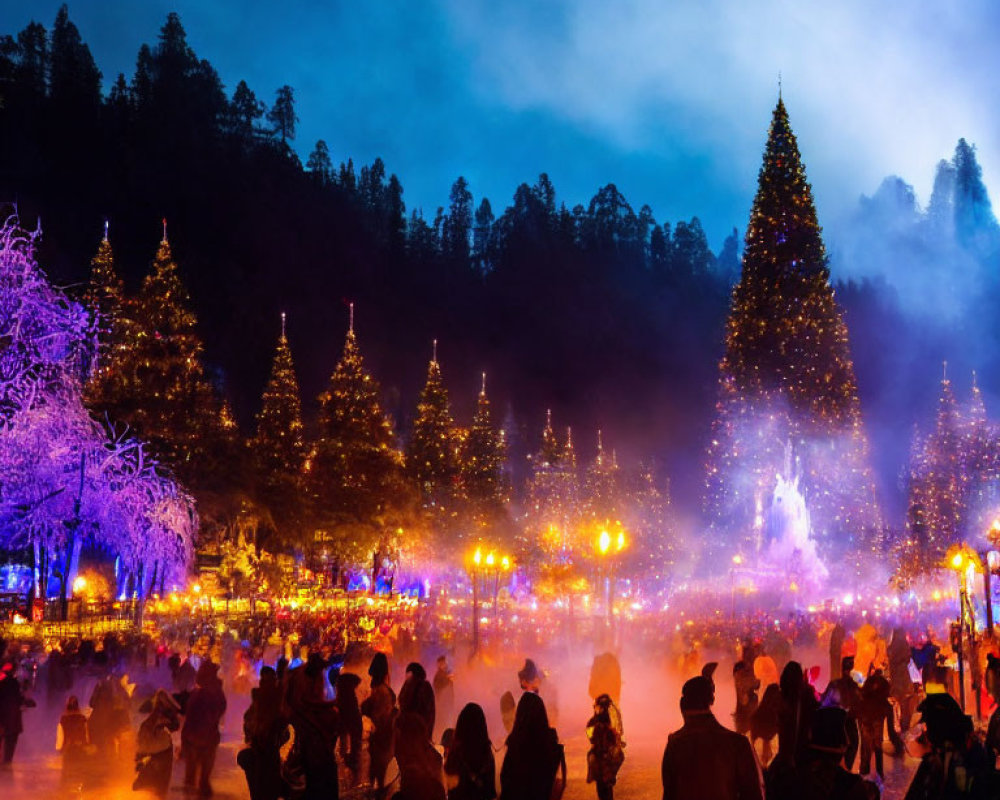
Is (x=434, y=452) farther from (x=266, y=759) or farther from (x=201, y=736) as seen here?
(x=266, y=759)

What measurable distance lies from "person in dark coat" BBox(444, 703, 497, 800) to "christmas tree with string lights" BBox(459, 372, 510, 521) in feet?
171

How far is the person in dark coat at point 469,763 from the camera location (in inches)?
267

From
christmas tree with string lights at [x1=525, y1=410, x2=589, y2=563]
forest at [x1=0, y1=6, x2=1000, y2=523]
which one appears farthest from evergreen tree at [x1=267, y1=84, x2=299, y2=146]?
christmas tree with string lights at [x1=525, y1=410, x2=589, y2=563]

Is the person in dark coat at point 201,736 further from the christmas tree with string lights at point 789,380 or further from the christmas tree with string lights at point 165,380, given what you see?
the christmas tree with string lights at point 789,380

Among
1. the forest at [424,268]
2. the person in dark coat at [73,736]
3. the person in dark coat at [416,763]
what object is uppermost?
the forest at [424,268]

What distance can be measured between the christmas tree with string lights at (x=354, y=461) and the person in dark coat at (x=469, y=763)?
134 ft

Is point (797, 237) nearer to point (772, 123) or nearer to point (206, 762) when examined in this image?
point (772, 123)

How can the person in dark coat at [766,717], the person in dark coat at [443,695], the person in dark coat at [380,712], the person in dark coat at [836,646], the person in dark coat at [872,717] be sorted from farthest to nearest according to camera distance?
the person in dark coat at [836,646] < the person in dark coat at [443,695] < the person in dark coat at [872,717] < the person in dark coat at [766,717] < the person in dark coat at [380,712]

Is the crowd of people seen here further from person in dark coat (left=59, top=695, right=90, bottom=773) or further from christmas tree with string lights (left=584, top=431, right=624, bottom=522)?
christmas tree with string lights (left=584, top=431, right=624, bottom=522)

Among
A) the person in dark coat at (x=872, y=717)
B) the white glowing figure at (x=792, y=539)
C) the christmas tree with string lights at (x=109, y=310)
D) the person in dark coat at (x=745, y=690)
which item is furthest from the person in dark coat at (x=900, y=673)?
the white glowing figure at (x=792, y=539)

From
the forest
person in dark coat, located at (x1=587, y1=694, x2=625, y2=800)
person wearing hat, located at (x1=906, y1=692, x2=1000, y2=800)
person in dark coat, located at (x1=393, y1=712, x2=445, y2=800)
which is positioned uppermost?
the forest

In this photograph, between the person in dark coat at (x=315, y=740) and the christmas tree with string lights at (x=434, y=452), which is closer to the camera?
the person in dark coat at (x=315, y=740)

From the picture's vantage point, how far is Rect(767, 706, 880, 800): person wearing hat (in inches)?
210

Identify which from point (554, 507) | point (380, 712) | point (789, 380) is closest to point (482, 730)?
point (380, 712)
